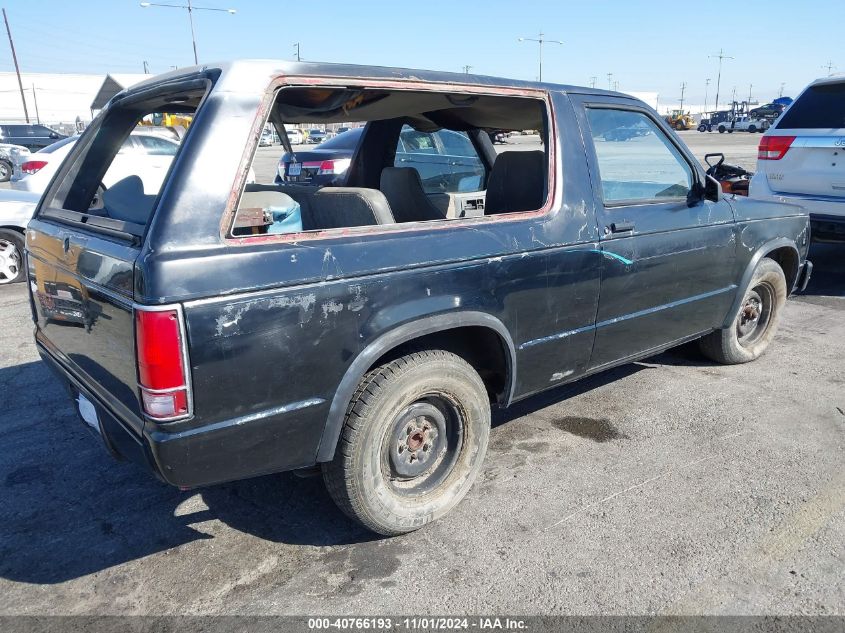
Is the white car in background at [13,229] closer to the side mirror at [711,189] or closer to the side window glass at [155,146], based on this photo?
the side window glass at [155,146]

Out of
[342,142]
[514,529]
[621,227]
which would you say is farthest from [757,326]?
[342,142]

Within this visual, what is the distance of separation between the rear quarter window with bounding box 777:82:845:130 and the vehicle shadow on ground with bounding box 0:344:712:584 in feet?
20.1

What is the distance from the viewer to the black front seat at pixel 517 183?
3.37 meters

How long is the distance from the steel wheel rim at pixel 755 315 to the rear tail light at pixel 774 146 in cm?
269

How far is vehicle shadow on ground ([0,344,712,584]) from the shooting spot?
271 cm

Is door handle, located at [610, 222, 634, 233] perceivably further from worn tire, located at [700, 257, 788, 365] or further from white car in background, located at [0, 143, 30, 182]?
white car in background, located at [0, 143, 30, 182]

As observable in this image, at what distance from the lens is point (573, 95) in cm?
334

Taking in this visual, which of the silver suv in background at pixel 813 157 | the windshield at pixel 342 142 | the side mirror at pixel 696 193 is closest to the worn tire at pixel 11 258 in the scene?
the windshield at pixel 342 142

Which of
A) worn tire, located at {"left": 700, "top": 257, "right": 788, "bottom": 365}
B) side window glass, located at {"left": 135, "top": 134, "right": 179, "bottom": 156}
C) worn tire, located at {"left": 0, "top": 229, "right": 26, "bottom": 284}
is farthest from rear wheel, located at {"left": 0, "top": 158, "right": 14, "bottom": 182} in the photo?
worn tire, located at {"left": 700, "top": 257, "right": 788, "bottom": 365}

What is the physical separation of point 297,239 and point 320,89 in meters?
0.67

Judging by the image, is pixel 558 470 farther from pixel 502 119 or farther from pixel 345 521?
pixel 502 119

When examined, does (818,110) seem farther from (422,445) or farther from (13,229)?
(13,229)

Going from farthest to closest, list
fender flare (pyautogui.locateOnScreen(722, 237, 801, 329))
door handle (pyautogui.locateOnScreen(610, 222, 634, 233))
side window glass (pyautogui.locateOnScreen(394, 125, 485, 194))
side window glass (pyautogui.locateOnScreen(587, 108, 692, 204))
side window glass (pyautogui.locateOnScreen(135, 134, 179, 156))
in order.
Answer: side window glass (pyautogui.locateOnScreen(135, 134, 179, 156)) → side window glass (pyautogui.locateOnScreen(394, 125, 485, 194)) → fender flare (pyautogui.locateOnScreen(722, 237, 801, 329)) → side window glass (pyautogui.locateOnScreen(587, 108, 692, 204)) → door handle (pyautogui.locateOnScreen(610, 222, 634, 233))

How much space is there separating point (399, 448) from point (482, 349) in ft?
2.14
